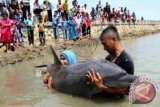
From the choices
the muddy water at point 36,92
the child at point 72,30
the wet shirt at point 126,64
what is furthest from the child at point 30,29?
the wet shirt at point 126,64

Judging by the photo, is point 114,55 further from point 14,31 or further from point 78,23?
point 78,23

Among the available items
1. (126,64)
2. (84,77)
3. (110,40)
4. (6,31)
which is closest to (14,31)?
(6,31)

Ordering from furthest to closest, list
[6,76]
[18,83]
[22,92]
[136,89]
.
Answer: [6,76]
[18,83]
[22,92]
[136,89]

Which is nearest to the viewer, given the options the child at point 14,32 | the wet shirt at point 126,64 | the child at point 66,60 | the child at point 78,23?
the wet shirt at point 126,64

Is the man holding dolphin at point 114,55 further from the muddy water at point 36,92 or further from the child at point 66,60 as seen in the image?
the child at point 66,60

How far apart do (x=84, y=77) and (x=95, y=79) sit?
0.47 metres

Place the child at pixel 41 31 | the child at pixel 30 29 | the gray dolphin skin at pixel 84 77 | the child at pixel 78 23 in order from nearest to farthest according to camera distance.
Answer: the gray dolphin skin at pixel 84 77 → the child at pixel 30 29 → the child at pixel 41 31 → the child at pixel 78 23

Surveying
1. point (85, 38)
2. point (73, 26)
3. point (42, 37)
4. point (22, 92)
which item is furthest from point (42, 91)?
point (85, 38)

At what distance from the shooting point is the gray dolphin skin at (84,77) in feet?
24.7

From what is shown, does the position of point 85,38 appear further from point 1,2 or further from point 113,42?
point 113,42

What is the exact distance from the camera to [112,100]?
816cm

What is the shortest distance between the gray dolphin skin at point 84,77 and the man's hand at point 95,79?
7cm

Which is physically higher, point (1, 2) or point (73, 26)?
point (1, 2)

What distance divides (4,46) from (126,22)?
25.3 metres
